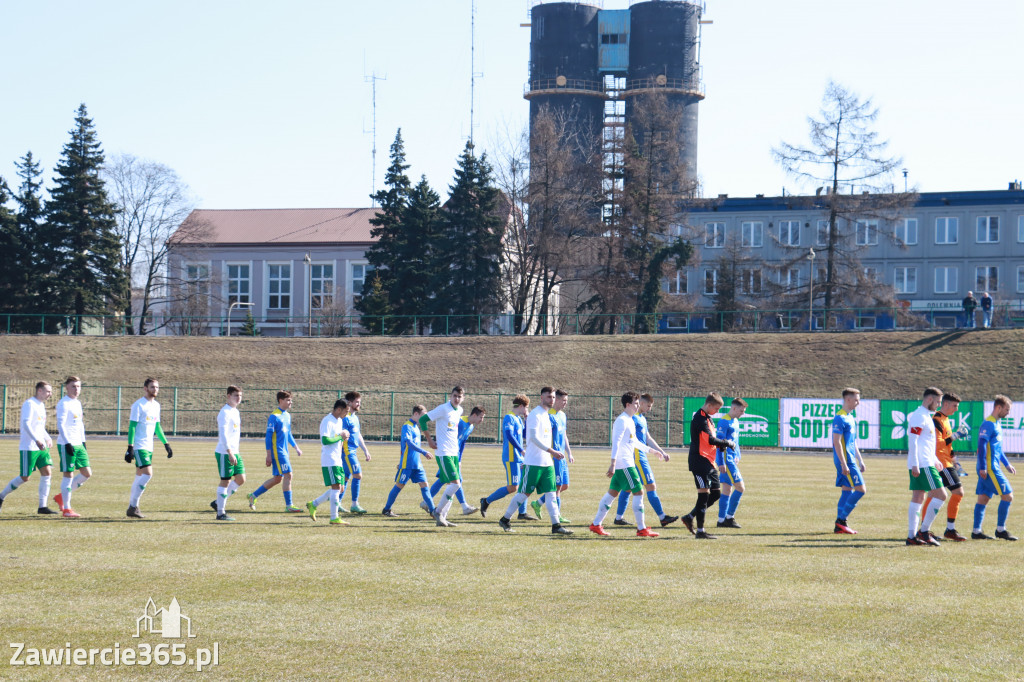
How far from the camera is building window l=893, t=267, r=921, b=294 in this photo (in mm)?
80125

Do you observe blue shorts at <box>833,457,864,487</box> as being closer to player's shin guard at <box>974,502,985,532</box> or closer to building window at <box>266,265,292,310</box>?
player's shin guard at <box>974,502,985,532</box>

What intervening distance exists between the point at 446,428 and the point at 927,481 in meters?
6.96

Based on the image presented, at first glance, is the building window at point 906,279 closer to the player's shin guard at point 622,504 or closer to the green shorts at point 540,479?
the player's shin guard at point 622,504

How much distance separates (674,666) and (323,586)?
13.9 ft

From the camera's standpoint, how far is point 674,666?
7.64 m

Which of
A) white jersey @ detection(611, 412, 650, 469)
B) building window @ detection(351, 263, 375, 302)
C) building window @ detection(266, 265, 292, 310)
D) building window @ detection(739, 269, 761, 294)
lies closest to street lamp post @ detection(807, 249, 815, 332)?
building window @ detection(739, 269, 761, 294)

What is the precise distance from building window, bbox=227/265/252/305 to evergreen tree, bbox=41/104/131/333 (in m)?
24.7

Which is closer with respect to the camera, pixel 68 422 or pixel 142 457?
pixel 142 457

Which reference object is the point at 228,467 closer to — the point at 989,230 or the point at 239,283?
the point at 989,230

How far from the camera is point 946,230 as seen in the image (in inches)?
3113

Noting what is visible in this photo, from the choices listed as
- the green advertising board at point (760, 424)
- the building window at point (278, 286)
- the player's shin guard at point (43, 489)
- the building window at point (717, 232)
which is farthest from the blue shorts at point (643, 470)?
the building window at point (278, 286)

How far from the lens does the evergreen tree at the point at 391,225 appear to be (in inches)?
2719

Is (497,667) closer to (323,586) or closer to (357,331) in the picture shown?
(323,586)

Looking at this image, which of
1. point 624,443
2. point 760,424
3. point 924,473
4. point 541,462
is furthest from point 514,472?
point 760,424
